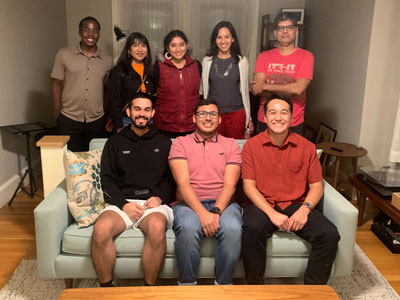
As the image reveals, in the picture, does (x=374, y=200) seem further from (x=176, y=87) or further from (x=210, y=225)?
(x=176, y=87)

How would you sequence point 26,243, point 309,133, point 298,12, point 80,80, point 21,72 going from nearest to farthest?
point 26,243 → point 80,80 → point 21,72 → point 309,133 → point 298,12

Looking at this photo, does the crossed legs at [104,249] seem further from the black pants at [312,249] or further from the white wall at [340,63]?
the white wall at [340,63]

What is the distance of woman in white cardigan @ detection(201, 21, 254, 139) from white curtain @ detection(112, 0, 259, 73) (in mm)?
2979

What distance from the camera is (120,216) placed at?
89.2 inches

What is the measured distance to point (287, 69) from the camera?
3002 millimetres

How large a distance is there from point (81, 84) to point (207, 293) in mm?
2195

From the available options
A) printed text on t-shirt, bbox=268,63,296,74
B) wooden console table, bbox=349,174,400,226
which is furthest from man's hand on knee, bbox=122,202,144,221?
wooden console table, bbox=349,174,400,226

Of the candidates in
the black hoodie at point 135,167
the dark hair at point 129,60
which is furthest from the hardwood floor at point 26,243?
the dark hair at point 129,60

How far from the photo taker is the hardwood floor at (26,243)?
261 centimetres

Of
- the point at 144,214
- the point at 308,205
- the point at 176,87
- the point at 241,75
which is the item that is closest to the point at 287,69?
the point at 241,75

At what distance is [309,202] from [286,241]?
0.27 m

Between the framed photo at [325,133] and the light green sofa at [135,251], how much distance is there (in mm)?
2240

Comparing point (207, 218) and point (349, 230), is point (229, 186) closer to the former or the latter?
point (207, 218)

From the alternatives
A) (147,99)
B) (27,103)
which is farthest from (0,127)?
(147,99)
